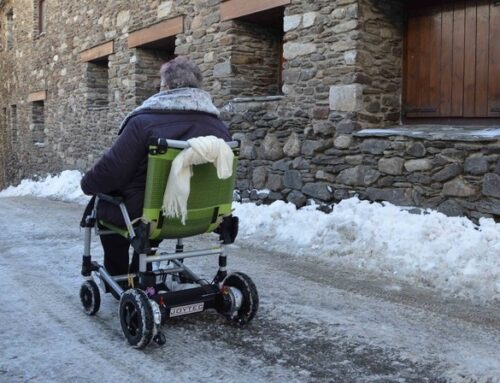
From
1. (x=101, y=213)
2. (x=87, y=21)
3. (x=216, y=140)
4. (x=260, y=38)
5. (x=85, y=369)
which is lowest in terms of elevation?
(x=85, y=369)

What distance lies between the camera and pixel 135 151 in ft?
10.9

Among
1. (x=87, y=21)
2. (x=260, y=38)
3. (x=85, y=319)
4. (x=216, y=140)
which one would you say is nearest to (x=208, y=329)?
(x=85, y=319)

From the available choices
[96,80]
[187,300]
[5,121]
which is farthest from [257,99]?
[5,121]

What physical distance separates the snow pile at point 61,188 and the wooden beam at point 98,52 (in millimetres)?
2597

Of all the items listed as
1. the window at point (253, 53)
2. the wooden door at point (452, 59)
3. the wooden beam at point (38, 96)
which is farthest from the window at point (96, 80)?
the wooden door at point (452, 59)

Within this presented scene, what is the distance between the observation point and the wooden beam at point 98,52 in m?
12.3

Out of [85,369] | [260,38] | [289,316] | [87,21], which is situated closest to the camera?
[85,369]

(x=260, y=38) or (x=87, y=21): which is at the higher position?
(x=87, y=21)

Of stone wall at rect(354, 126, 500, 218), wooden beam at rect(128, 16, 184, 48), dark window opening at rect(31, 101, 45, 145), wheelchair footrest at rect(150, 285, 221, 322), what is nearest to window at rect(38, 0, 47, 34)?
dark window opening at rect(31, 101, 45, 145)

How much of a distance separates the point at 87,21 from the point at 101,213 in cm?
1090

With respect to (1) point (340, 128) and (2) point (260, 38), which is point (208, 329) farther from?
(2) point (260, 38)

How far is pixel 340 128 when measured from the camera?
690 centimetres

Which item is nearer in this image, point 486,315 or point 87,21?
point 486,315

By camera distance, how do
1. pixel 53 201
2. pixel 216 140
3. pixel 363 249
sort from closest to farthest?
1. pixel 216 140
2. pixel 363 249
3. pixel 53 201
